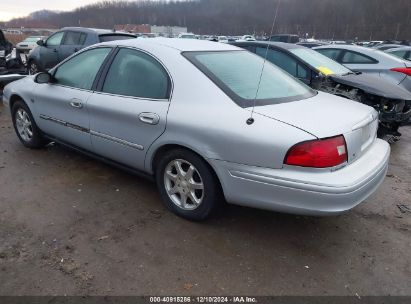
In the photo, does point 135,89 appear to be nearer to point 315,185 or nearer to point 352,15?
point 315,185

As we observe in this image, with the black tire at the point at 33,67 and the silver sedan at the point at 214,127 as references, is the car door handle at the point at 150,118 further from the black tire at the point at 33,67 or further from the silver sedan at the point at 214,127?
the black tire at the point at 33,67

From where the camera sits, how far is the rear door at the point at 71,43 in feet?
32.3

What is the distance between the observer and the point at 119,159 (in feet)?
12.7

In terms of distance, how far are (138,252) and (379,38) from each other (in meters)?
56.7

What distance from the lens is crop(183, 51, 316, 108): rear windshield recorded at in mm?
3209

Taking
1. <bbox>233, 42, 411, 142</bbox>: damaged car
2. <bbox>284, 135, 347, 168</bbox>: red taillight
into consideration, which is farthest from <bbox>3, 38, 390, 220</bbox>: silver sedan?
<bbox>233, 42, 411, 142</bbox>: damaged car

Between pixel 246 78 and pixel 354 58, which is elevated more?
pixel 246 78

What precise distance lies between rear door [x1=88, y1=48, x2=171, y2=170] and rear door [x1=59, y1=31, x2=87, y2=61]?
653cm

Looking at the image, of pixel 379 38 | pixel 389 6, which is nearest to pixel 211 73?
pixel 379 38

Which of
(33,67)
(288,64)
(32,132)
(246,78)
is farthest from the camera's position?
(33,67)

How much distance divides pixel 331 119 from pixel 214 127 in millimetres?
893

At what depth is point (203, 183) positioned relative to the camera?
10.5ft

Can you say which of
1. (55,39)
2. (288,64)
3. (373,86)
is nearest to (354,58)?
(288,64)

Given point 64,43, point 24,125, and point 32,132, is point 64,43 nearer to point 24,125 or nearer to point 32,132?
point 24,125
